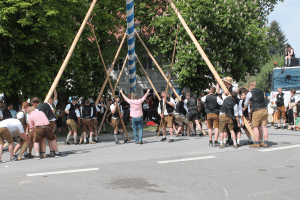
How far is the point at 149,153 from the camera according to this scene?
34.7 ft

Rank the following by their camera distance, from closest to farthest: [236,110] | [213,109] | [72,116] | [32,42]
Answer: [236,110] → [213,109] → [72,116] → [32,42]

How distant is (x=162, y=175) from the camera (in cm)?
734

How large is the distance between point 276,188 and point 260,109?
4725 mm

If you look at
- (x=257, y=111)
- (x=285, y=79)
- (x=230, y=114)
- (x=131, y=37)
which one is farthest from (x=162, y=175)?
(x=131, y=37)

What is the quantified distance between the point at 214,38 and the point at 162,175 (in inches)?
806

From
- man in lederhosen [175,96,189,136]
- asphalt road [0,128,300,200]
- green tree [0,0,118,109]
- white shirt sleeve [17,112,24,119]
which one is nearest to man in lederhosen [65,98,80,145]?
green tree [0,0,118,109]

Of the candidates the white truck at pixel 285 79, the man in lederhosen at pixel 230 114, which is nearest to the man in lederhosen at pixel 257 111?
the man in lederhosen at pixel 230 114

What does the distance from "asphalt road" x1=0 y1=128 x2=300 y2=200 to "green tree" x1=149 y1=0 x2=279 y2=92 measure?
15703 mm

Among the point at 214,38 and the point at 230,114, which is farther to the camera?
the point at 214,38

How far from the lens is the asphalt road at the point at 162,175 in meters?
5.96

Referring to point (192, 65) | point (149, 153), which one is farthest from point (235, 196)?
point (192, 65)

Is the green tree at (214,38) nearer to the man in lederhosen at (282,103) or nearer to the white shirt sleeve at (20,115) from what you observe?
the man in lederhosen at (282,103)

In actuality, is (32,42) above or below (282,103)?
above

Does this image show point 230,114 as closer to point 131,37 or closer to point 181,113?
point 181,113
